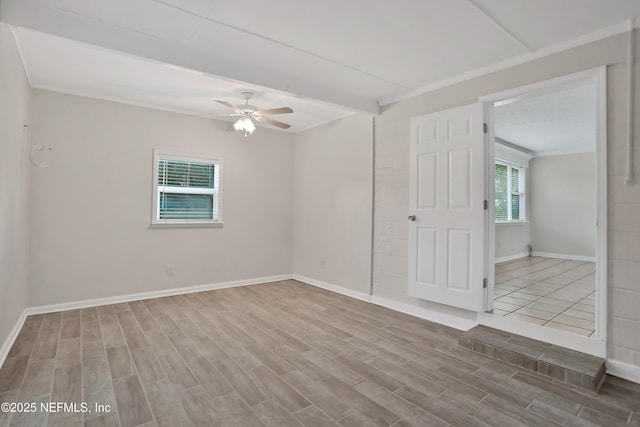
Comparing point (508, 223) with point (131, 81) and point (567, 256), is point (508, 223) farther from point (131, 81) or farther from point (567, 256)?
point (131, 81)

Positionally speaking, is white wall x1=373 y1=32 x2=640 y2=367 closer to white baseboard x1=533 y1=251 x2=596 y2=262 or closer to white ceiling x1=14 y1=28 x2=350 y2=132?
white ceiling x1=14 y1=28 x2=350 y2=132

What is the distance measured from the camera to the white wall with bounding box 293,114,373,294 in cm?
452

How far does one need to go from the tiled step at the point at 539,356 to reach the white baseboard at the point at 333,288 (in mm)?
1649

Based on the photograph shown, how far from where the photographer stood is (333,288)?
4.98 m

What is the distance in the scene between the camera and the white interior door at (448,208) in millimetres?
3244

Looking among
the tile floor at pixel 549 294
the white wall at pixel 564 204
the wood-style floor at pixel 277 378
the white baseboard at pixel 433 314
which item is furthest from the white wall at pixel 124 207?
the white wall at pixel 564 204

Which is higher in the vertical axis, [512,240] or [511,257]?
[512,240]

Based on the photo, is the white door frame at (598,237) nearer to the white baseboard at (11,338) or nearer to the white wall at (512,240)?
the white baseboard at (11,338)

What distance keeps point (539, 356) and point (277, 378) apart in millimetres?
2003

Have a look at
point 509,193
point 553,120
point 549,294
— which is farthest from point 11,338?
point 509,193

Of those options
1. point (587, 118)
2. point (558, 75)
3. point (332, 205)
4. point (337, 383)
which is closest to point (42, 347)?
point (337, 383)

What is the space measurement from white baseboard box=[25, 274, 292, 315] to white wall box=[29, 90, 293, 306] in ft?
0.19

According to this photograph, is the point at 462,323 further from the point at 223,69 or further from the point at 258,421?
the point at 223,69

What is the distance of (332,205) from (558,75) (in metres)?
3.12
